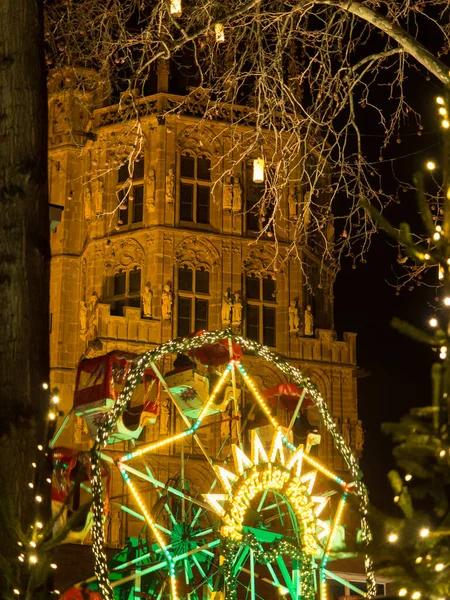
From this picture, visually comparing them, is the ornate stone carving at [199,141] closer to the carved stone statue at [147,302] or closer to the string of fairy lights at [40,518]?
the carved stone statue at [147,302]

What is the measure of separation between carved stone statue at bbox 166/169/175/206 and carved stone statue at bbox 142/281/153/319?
2427 mm

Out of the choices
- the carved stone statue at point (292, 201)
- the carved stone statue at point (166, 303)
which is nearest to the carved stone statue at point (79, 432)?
the carved stone statue at point (166, 303)

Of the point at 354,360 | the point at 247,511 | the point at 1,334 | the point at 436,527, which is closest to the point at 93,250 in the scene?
the point at 354,360

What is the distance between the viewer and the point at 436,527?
6.15 metres

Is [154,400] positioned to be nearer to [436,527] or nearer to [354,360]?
[436,527]

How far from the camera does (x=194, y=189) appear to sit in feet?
105

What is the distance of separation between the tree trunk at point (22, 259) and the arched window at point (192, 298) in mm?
22270

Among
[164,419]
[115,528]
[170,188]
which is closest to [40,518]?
[115,528]

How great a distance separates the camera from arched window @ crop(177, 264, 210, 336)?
31094 mm

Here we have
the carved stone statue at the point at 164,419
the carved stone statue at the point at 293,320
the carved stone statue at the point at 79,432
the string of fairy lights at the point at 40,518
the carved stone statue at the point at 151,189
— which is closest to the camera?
the string of fairy lights at the point at 40,518

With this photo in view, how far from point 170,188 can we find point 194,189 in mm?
886

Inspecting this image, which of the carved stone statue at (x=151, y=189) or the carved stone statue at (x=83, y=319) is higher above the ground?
the carved stone statue at (x=151, y=189)

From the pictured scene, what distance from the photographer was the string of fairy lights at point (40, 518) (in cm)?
750

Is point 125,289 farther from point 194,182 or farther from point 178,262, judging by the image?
point 194,182
